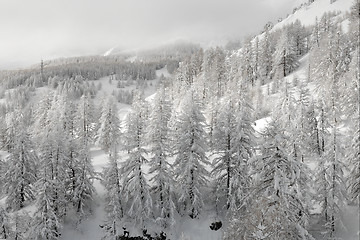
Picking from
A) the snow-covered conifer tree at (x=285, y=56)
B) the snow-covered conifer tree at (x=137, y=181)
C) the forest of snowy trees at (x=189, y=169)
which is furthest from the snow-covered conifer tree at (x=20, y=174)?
the snow-covered conifer tree at (x=285, y=56)

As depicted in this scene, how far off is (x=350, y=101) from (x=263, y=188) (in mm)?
35079

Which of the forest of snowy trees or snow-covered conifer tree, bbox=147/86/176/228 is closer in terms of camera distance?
the forest of snowy trees

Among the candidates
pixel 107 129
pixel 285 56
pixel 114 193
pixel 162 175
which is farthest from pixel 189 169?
pixel 285 56

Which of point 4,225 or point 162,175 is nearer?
point 4,225

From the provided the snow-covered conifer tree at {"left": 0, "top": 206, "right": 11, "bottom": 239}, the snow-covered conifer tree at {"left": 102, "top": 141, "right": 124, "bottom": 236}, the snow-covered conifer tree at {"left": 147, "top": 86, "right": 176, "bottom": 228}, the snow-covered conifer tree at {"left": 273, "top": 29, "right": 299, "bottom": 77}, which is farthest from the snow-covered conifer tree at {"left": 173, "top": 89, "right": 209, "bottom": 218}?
the snow-covered conifer tree at {"left": 273, "top": 29, "right": 299, "bottom": 77}

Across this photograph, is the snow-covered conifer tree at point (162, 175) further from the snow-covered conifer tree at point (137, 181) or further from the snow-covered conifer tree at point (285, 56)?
the snow-covered conifer tree at point (285, 56)

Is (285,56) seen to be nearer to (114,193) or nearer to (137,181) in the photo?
(137,181)

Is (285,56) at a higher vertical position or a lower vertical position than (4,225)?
higher

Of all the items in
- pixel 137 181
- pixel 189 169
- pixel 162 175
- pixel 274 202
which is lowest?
pixel 137 181

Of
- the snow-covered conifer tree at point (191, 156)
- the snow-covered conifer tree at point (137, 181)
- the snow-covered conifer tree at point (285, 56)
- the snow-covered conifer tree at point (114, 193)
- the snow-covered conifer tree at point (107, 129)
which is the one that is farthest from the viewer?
the snow-covered conifer tree at point (285, 56)

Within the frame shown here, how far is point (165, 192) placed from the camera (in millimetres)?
38375

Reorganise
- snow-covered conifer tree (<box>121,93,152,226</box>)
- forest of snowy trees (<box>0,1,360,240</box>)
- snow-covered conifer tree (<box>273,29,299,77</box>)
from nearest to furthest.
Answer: forest of snowy trees (<box>0,1,360,240</box>) < snow-covered conifer tree (<box>121,93,152,226</box>) < snow-covered conifer tree (<box>273,29,299,77</box>)

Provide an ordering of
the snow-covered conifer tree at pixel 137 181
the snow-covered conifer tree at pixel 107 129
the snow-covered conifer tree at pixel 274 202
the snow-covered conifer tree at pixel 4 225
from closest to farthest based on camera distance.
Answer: the snow-covered conifer tree at pixel 274 202 → the snow-covered conifer tree at pixel 4 225 → the snow-covered conifer tree at pixel 137 181 → the snow-covered conifer tree at pixel 107 129

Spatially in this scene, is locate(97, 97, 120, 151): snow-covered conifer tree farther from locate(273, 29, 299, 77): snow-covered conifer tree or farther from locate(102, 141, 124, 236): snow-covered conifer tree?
locate(273, 29, 299, 77): snow-covered conifer tree
